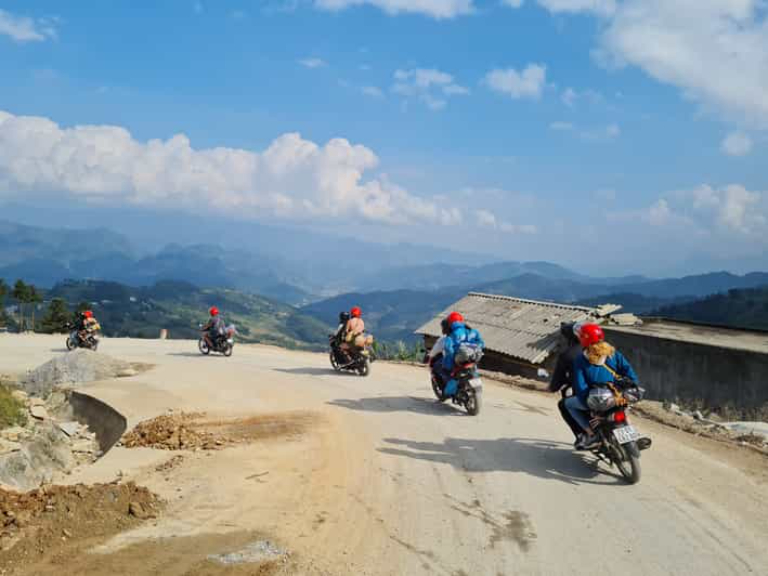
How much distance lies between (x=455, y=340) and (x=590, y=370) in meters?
3.70

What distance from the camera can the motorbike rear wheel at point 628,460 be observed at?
6766 millimetres

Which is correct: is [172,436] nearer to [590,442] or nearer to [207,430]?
[207,430]

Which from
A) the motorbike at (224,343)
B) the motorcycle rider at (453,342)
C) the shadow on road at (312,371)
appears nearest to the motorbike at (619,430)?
the motorcycle rider at (453,342)

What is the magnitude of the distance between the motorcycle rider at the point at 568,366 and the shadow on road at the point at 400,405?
10.0 feet

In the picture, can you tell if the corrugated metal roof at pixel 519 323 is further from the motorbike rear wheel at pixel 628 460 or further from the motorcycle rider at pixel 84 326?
the motorcycle rider at pixel 84 326

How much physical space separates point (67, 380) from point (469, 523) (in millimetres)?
12630

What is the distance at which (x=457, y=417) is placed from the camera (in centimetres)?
1023

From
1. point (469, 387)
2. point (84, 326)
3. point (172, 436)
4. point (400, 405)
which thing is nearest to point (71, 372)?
point (172, 436)

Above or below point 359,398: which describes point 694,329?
above

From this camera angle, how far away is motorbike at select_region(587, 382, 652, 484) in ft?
22.2

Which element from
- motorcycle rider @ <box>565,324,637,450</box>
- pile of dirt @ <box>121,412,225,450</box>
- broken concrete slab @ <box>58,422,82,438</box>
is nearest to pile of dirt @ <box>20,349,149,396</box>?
broken concrete slab @ <box>58,422,82,438</box>

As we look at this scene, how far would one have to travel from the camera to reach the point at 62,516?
5.43 metres

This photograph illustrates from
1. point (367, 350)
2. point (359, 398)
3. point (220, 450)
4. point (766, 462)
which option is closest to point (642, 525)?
point (766, 462)

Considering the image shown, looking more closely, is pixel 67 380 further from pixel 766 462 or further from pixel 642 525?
pixel 766 462
